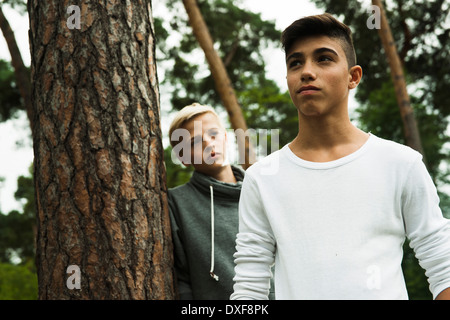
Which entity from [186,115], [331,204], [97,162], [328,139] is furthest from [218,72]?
[331,204]

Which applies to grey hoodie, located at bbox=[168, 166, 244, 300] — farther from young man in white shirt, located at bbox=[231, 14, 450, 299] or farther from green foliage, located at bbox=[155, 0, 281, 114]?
green foliage, located at bbox=[155, 0, 281, 114]

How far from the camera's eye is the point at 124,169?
8.22 feet

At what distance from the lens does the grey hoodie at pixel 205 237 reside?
2629 mm

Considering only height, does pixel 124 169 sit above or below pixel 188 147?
below

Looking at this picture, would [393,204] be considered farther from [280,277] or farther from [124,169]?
[124,169]

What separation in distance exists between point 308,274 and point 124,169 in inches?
47.5

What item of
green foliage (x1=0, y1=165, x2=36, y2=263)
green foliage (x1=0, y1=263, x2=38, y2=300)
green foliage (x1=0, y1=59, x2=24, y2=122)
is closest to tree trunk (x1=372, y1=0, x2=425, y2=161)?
green foliage (x1=0, y1=263, x2=38, y2=300)

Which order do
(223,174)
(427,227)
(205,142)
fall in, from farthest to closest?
(223,174)
(205,142)
(427,227)

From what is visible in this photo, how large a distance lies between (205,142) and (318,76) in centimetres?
121

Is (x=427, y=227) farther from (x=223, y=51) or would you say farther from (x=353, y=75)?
(x=223, y=51)

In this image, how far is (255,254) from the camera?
5.75 ft

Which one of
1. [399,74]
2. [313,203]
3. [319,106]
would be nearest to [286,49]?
[319,106]

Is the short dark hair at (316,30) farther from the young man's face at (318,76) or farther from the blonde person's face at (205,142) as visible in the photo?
the blonde person's face at (205,142)

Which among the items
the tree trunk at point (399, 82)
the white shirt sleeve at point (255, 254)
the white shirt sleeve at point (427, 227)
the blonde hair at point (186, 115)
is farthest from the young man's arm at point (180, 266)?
the tree trunk at point (399, 82)
